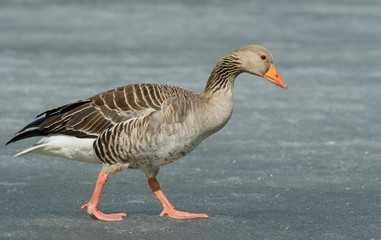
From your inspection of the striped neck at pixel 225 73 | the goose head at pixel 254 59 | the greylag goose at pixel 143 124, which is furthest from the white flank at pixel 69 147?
the goose head at pixel 254 59

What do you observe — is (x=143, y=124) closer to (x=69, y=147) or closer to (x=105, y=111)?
(x=105, y=111)

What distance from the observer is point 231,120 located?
9.27 meters

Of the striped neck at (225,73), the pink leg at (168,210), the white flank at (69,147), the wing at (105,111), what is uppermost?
the striped neck at (225,73)

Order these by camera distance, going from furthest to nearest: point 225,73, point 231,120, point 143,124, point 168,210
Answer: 1. point 231,120
2. point 225,73
3. point 168,210
4. point 143,124

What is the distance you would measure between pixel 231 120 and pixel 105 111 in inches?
145

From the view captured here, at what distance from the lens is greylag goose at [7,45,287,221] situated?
18.4 ft

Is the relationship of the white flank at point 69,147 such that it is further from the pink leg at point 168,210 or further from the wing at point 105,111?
the pink leg at point 168,210

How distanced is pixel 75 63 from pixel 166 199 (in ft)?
24.6

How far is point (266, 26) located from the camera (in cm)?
1631

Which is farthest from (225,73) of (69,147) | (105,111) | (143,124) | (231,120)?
(231,120)

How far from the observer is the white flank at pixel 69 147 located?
19.0 feet

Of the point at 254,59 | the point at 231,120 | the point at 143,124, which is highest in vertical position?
the point at 254,59

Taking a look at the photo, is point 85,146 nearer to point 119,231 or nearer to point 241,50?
point 119,231

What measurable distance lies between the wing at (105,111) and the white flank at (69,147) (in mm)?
50
